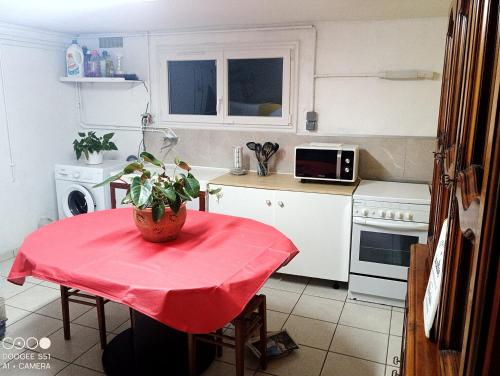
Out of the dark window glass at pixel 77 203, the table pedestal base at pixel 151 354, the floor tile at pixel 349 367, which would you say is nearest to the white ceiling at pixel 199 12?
the dark window glass at pixel 77 203

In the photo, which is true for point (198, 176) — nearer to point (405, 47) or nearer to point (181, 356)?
point (181, 356)

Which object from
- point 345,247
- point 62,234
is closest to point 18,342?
point 62,234

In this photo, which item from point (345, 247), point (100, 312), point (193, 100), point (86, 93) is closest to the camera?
point (100, 312)

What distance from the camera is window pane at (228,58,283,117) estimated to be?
3.87m

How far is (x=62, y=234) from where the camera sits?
2297 millimetres

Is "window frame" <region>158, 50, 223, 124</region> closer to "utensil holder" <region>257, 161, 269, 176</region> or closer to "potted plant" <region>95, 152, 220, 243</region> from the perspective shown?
"utensil holder" <region>257, 161, 269, 176</region>

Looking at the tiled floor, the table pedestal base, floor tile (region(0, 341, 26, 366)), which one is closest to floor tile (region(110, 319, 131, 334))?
the tiled floor

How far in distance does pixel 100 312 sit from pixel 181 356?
0.59 m

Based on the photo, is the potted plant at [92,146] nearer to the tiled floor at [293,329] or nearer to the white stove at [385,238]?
the tiled floor at [293,329]

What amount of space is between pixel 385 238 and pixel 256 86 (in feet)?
6.08

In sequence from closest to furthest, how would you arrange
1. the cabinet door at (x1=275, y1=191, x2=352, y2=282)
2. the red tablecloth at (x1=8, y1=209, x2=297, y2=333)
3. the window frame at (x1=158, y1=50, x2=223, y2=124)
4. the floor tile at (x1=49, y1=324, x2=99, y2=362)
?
the red tablecloth at (x1=8, y1=209, x2=297, y2=333), the floor tile at (x1=49, y1=324, x2=99, y2=362), the cabinet door at (x1=275, y1=191, x2=352, y2=282), the window frame at (x1=158, y1=50, x2=223, y2=124)

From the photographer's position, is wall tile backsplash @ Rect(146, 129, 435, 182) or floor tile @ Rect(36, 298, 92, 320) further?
wall tile backsplash @ Rect(146, 129, 435, 182)

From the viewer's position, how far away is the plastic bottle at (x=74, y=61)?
4.32m

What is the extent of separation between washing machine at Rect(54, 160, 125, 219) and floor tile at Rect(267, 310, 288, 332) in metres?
2.14
